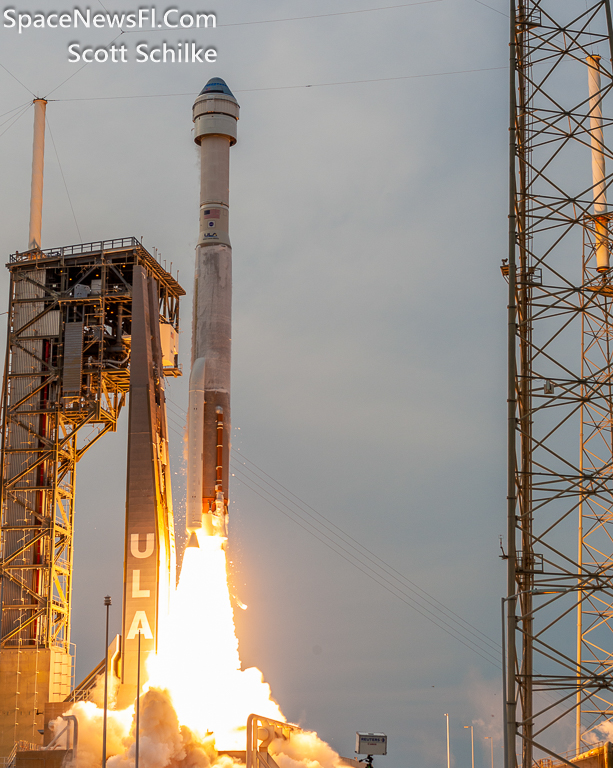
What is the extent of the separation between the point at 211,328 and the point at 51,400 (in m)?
16.9

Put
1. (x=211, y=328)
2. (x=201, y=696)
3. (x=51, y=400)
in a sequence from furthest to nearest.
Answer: (x=51, y=400) → (x=211, y=328) → (x=201, y=696)

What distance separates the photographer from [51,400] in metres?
60.8

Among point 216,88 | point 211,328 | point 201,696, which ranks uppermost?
point 216,88

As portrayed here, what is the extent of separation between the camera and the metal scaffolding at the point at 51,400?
191 ft

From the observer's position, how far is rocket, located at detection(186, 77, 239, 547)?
4619 cm

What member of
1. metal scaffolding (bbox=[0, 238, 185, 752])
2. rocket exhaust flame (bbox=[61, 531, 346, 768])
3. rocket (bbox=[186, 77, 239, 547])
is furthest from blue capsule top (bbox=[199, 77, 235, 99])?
rocket exhaust flame (bbox=[61, 531, 346, 768])

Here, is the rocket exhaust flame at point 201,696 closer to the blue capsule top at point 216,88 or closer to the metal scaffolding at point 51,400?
the metal scaffolding at point 51,400

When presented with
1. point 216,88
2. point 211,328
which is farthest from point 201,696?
point 216,88

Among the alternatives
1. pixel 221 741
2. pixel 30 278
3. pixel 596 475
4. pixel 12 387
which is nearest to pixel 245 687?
pixel 221 741

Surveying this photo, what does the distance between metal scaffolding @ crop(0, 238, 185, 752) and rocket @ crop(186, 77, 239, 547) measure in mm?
9684

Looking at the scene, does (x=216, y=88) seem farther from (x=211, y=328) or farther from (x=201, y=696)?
(x=201, y=696)

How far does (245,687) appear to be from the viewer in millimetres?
46906

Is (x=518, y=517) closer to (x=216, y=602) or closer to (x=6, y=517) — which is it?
(x=216, y=602)

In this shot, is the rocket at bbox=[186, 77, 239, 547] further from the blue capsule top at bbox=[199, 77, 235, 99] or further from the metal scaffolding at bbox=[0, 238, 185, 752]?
the metal scaffolding at bbox=[0, 238, 185, 752]
